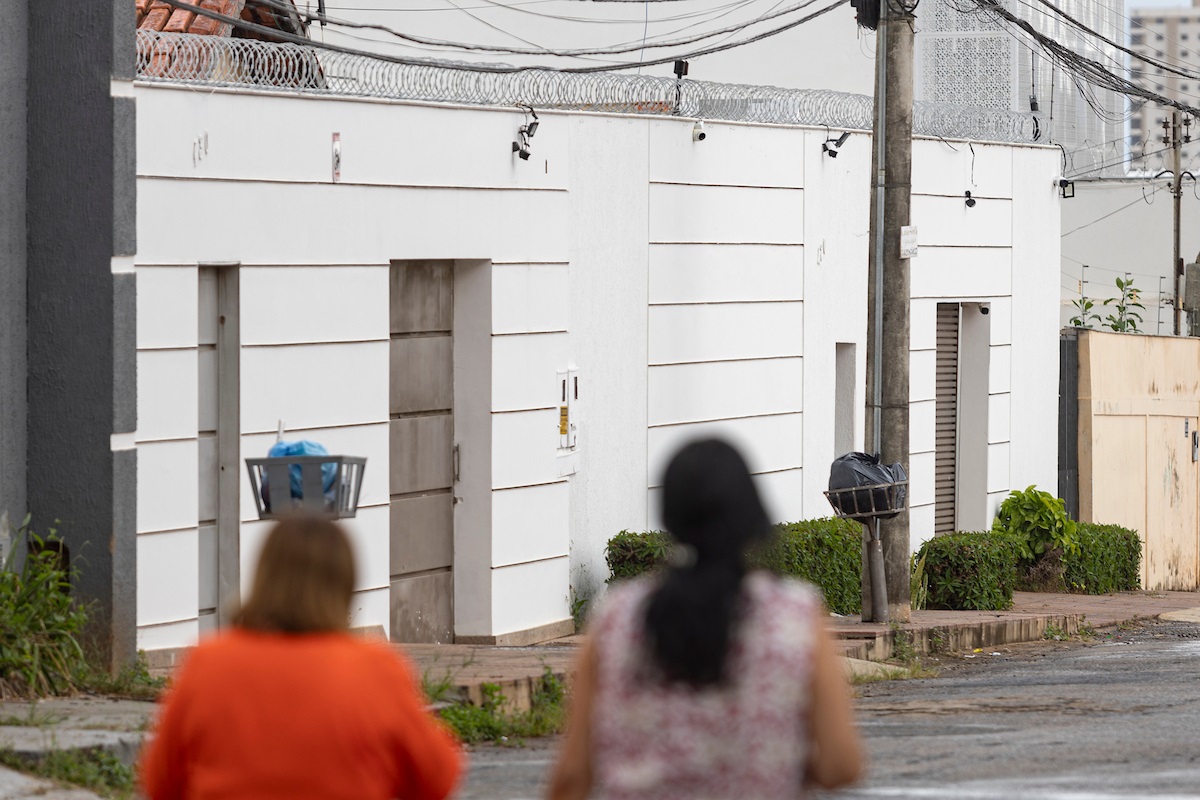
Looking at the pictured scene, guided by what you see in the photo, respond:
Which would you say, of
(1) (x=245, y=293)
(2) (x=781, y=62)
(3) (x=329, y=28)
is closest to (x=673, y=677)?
(1) (x=245, y=293)

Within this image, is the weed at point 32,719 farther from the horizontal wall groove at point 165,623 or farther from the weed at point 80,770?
the horizontal wall groove at point 165,623

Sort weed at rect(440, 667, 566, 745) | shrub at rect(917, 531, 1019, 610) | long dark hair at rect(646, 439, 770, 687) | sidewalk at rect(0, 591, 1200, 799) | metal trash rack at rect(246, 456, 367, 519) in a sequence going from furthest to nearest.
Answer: shrub at rect(917, 531, 1019, 610) < weed at rect(440, 667, 566, 745) < metal trash rack at rect(246, 456, 367, 519) < sidewalk at rect(0, 591, 1200, 799) < long dark hair at rect(646, 439, 770, 687)

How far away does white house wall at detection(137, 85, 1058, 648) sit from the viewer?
10.2m

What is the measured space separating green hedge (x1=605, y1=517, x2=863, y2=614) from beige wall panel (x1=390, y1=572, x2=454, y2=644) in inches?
62.8

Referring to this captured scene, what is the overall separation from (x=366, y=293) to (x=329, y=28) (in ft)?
28.7

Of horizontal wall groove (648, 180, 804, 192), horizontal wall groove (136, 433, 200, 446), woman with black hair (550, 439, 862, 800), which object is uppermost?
horizontal wall groove (648, 180, 804, 192)

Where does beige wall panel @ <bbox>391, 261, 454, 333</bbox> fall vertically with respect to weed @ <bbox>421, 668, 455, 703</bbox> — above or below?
above

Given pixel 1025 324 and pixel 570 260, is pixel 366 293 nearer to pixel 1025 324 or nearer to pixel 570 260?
pixel 570 260

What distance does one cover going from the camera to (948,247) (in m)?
18.2

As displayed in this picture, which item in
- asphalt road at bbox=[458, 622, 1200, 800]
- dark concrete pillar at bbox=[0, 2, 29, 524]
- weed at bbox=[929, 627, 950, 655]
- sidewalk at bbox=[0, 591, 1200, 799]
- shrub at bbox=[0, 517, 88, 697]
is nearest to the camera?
sidewalk at bbox=[0, 591, 1200, 799]

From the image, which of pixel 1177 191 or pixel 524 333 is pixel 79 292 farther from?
pixel 1177 191

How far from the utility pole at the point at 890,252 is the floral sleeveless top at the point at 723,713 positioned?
10.5 m

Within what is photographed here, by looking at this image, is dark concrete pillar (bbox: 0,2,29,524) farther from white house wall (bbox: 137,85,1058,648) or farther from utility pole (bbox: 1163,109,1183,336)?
utility pole (bbox: 1163,109,1183,336)

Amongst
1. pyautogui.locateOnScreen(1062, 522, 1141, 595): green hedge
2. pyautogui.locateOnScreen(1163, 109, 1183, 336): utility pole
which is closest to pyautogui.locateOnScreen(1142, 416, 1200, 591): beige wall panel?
pyautogui.locateOnScreen(1062, 522, 1141, 595): green hedge
